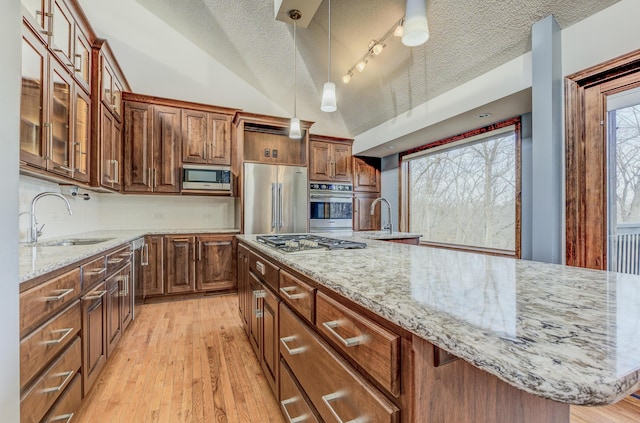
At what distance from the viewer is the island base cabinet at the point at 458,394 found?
0.63 metres

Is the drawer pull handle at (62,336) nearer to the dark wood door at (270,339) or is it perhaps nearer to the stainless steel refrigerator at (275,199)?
the dark wood door at (270,339)

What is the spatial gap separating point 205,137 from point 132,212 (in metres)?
1.43

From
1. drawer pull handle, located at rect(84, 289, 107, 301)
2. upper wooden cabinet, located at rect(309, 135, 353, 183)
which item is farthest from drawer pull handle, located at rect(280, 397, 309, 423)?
upper wooden cabinet, located at rect(309, 135, 353, 183)

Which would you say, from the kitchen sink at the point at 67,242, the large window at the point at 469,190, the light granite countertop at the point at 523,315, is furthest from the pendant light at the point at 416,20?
the kitchen sink at the point at 67,242

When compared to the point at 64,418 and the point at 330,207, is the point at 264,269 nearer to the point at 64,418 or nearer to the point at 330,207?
the point at 64,418

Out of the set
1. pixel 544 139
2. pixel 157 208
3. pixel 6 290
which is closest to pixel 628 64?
pixel 544 139

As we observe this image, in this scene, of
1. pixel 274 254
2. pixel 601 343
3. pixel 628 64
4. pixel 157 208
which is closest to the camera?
pixel 601 343

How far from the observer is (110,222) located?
3.86 metres

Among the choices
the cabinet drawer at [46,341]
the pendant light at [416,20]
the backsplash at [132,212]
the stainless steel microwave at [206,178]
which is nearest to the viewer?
the cabinet drawer at [46,341]

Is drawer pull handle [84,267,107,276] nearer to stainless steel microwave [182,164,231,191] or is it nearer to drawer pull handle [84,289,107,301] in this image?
drawer pull handle [84,289,107,301]

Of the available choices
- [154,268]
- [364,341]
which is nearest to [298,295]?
[364,341]

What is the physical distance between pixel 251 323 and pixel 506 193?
9.99 feet

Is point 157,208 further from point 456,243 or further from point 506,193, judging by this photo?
point 506,193

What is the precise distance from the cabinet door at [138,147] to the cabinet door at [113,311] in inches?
70.5
